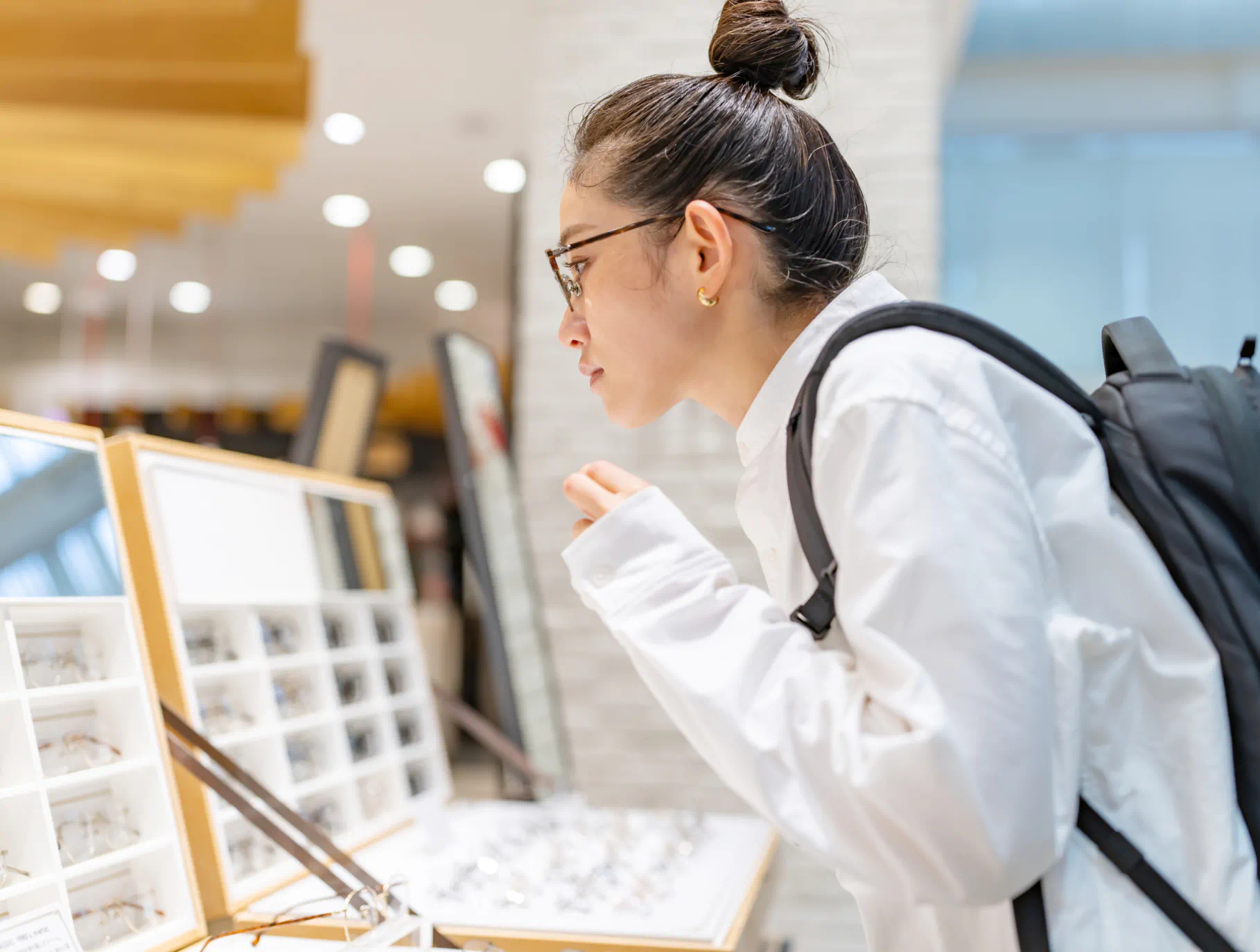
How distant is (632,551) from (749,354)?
236 mm

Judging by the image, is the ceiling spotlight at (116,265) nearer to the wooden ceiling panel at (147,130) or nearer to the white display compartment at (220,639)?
the wooden ceiling panel at (147,130)

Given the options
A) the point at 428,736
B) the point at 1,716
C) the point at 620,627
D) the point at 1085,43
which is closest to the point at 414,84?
the point at 1085,43

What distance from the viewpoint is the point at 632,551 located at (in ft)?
2.82

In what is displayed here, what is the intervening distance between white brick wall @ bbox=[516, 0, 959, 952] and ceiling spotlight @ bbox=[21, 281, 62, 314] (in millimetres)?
Result: 6004

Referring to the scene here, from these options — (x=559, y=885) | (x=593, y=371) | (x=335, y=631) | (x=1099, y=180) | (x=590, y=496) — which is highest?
(x=1099, y=180)

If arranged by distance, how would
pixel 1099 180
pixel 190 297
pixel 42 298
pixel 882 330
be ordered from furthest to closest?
pixel 42 298, pixel 190 297, pixel 1099 180, pixel 882 330

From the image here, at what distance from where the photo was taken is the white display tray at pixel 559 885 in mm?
1421

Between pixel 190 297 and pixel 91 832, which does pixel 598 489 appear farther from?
pixel 190 297

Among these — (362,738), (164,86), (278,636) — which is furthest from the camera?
(164,86)

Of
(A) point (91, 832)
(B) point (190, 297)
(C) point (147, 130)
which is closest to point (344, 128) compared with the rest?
(C) point (147, 130)

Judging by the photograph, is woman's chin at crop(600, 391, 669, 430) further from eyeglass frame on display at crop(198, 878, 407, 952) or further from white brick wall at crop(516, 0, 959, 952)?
white brick wall at crop(516, 0, 959, 952)

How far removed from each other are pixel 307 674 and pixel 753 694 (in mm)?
1397

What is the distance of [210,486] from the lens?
175cm

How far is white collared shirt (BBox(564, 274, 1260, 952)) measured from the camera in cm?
68
